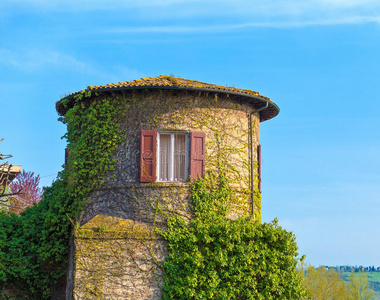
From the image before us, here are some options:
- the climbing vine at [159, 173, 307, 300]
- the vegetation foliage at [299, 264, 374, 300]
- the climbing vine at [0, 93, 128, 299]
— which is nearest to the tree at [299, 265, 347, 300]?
the vegetation foliage at [299, 264, 374, 300]

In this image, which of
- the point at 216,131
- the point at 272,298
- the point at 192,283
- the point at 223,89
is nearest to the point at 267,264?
the point at 272,298

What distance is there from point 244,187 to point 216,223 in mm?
1994

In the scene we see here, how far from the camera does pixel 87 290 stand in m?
16.8

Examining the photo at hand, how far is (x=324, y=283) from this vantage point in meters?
42.2

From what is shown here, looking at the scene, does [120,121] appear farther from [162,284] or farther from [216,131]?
[162,284]

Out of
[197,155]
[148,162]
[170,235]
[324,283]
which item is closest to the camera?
[170,235]

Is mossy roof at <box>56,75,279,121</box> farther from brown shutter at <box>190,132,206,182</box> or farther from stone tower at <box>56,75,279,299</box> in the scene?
brown shutter at <box>190,132,206,182</box>

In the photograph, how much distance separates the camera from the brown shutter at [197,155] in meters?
17.9

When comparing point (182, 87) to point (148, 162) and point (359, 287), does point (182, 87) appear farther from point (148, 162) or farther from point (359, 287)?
point (359, 287)

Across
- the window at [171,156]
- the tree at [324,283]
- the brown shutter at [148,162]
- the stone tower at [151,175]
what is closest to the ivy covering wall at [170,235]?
the stone tower at [151,175]

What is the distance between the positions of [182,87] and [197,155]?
229cm

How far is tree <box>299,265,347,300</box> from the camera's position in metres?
41.2

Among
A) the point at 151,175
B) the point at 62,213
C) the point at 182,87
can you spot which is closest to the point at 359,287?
the point at 62,213

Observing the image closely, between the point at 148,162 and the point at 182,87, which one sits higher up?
the point at 182,87
